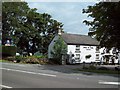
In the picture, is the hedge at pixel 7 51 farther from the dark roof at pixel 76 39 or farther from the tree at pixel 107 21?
the tree at pixel 107 21

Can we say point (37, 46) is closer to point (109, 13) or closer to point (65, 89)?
point (109, 13)

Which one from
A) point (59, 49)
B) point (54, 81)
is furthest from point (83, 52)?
point (54, 81)

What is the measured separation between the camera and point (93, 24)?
116 ft

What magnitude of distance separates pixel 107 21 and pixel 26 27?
38.8m

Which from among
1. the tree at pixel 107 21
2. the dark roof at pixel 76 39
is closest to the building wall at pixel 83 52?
the dark roof at pixel 76 39

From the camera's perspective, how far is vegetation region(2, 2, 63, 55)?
6334 cm

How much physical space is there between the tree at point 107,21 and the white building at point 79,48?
74.8 feet

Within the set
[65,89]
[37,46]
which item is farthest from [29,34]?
[65,89]

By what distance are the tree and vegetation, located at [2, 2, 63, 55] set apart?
104 ft

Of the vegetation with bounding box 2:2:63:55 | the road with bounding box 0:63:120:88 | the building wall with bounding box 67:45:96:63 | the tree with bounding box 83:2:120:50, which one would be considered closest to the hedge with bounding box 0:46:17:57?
the vegetation with bounding box 2:2:63:55

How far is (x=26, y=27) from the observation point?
2653 inches

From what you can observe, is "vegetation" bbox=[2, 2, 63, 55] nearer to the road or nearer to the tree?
the tree

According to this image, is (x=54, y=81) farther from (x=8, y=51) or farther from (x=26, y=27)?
(x=26, y=27)

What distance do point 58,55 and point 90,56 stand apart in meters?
10.9
